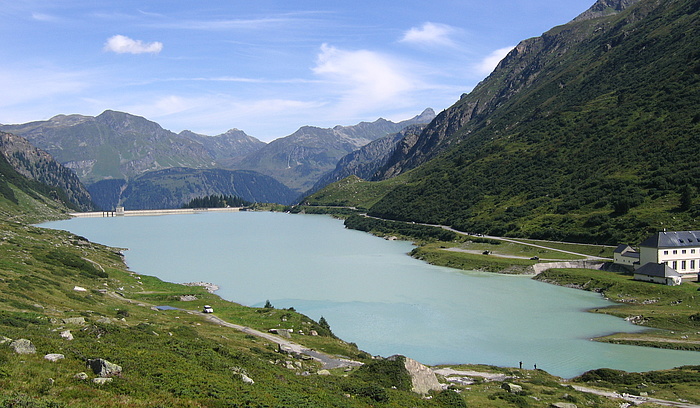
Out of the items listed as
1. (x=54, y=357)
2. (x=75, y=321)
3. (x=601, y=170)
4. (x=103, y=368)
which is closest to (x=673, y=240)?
(x=601, y=170)

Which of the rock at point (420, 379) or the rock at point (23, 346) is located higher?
the rock at point (23, 346)

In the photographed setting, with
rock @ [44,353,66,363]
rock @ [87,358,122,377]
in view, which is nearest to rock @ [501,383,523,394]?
rock @ [87,358,122,377]

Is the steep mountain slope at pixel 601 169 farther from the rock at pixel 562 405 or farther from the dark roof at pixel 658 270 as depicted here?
the rock at pixel 562 405

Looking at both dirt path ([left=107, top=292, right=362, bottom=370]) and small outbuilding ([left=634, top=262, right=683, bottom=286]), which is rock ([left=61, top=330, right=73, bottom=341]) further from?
small outbuilding ([left=634, top=262, right=683, bottom=286])

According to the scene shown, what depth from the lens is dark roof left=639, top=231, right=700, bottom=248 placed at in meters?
73.4

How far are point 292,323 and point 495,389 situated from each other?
2216cm

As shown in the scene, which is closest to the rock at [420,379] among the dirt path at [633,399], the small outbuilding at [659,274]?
the dirt path at [633,399]

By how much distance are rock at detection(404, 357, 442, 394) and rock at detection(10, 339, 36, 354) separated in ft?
57.8

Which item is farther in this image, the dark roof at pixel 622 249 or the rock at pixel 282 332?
the dark roof at pixel 622 249

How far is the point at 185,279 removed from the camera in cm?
8550

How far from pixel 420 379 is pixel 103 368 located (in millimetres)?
15858

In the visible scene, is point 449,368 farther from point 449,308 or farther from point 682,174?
point 682,174

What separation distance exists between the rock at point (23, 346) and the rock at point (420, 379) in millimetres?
17625

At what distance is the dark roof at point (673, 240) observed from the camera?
7344cm
